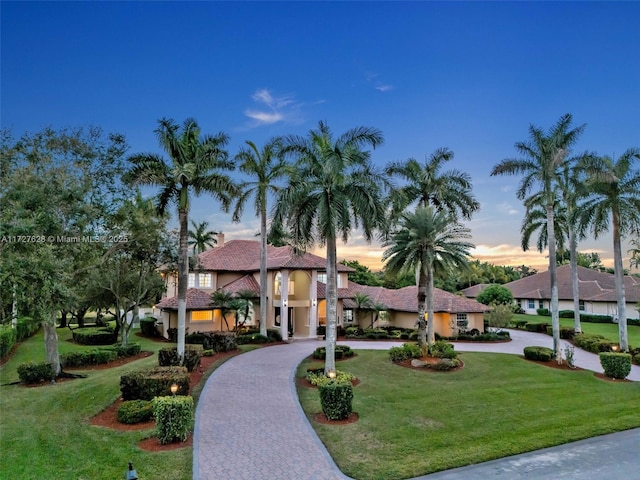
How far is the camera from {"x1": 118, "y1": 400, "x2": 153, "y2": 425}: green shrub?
1109cm

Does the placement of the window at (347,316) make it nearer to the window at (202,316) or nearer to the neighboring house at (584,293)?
the window at (202,316)

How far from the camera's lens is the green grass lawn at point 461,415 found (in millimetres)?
9430

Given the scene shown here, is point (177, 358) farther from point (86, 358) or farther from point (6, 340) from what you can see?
point (6, 340)

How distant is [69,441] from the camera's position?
9.81 metres

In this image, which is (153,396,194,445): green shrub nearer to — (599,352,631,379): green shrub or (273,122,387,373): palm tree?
(273,122,387,373): palm tree

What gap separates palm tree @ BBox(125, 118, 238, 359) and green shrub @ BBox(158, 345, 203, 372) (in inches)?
64.3

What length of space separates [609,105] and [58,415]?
2709 cm

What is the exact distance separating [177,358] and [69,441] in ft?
24.9

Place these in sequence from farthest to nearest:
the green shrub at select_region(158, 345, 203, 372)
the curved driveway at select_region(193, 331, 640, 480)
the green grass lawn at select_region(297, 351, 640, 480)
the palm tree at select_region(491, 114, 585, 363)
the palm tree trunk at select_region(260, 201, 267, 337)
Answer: the palm tree trunk at select_region(260, 201, 267, 337), the palm tree at select_region(491, 114, 585, 363), the green shrub at select_region(158, 345, 203, 372), the green grass lawn at select_region(297, 351, 640, 480), the curved driveway at select_region(193, 331, 640, 480)

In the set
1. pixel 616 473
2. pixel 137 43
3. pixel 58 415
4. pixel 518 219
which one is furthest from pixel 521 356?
pixel 137 43

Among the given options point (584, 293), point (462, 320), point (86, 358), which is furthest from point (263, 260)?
point (584, 293)

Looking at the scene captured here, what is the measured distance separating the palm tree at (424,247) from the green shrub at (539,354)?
6035 mm

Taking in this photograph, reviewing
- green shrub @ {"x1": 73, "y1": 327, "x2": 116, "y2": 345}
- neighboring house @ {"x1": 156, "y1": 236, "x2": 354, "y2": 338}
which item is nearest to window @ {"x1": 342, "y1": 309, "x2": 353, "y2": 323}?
neighboring house @ {"x1": 156, "y1": 236, "x2": 354, "y2": 338}

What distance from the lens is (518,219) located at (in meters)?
28.6
